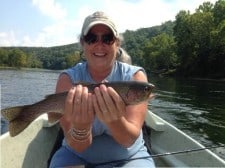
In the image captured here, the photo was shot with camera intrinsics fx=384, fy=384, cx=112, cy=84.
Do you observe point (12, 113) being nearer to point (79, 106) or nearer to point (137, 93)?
point (79, 106)

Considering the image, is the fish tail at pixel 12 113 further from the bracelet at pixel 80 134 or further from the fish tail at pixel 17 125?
the bracelet at pixel 80 134

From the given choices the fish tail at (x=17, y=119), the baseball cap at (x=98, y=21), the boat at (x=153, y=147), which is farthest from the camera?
the boat at (x=153, y=147)

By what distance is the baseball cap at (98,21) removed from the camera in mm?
3607

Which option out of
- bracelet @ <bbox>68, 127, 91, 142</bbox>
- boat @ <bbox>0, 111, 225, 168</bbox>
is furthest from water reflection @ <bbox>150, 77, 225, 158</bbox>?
bracelet @ <bbox>68, 127, 91, 142</bbox>

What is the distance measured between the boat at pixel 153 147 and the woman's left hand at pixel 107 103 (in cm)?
153

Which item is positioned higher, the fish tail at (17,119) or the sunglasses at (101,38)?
the sunglasses at (101,38)

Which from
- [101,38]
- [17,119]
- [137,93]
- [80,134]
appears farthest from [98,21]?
[17,119]

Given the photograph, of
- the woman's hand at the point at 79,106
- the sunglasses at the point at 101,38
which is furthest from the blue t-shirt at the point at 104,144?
the woman's hand at the point at 79,106

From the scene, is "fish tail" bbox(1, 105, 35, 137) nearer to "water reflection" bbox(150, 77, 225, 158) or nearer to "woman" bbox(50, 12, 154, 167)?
"woman" bbox(50, 12, 154, 167)

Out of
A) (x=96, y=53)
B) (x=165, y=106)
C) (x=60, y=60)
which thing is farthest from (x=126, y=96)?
(x=60, y=60)

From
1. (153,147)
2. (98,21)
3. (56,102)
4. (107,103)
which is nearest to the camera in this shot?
(107,103)

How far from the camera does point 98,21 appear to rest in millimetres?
3600

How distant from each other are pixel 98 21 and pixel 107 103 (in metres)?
0.93

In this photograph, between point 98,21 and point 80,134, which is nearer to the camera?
point 80,134
